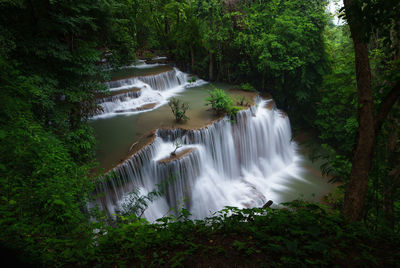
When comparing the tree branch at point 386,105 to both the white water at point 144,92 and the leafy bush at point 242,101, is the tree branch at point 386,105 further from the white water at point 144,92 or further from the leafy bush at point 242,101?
the white water at point 144,92

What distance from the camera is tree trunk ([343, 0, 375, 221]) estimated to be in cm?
322

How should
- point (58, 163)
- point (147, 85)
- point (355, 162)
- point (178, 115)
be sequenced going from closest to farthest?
point (355, 162), point (58, 163), point (178, 115), point (147, 85)

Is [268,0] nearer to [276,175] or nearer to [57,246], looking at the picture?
[276,175]

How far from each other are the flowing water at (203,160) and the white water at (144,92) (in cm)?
7

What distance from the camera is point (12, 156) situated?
361 centimetres

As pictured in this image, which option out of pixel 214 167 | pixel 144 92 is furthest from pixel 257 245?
pixel 144 92

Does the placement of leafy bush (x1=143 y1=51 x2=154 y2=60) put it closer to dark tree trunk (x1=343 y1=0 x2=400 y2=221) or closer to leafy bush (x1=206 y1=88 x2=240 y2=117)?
leafy bush (x1=206 y1=88 x2=240 y2=117)

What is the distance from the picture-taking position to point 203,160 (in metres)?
9.41

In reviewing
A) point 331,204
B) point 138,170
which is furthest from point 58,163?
point 331,204

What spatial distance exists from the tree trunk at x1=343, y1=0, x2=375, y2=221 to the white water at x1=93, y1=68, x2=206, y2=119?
376 inches

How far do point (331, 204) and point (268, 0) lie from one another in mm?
12127

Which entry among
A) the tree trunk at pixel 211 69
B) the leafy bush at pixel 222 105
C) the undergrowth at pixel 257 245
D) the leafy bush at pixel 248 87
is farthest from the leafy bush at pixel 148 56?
the undergrowth at pixel 257 245

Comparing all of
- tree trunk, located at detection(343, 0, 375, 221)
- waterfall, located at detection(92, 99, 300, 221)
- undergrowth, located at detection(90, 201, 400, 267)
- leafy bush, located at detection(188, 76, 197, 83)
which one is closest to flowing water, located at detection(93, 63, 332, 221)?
waterfall, located at detection(92, 99, 300, 221)

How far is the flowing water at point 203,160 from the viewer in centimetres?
781
